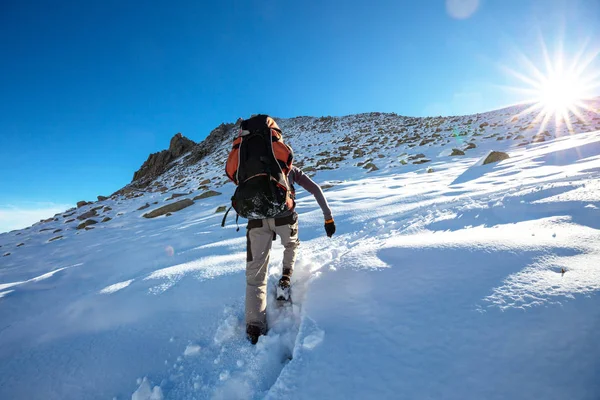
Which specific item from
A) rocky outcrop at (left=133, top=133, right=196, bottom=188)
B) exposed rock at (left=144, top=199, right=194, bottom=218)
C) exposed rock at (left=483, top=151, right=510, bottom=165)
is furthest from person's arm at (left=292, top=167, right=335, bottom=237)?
rocky outcrop at (left=133, top=133, right=196, bottom=188)

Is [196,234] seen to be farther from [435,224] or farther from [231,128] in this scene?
[231,128]

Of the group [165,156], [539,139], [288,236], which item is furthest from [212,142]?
[288,236]

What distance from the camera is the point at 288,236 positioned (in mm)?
2570

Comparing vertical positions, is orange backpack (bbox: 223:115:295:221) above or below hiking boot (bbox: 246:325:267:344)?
above

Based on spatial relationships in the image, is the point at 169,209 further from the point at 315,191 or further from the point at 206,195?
A: the point at 315,191

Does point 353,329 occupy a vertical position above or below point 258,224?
below

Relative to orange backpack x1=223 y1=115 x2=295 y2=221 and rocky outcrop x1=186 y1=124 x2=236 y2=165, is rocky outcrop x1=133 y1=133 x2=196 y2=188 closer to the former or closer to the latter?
rocky outcrop x1=186 y1=124 x2=236 y2=165

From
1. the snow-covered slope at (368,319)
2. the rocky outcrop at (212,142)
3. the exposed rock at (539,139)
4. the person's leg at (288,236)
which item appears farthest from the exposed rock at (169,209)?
the rocky outcrop at (212,142)

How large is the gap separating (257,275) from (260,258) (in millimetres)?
155

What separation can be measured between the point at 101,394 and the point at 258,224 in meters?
1.71

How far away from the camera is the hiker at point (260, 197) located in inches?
87.4

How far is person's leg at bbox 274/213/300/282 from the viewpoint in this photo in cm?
248

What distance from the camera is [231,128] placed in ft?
163

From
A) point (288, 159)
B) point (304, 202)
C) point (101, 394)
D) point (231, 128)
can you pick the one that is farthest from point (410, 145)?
point (231, 128)
